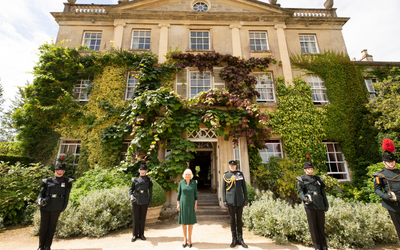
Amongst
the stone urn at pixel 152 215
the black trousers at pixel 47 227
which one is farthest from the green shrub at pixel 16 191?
the stone urn at pixel 152 215

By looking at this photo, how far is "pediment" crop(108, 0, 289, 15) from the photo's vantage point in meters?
11.2

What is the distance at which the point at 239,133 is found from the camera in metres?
8.00

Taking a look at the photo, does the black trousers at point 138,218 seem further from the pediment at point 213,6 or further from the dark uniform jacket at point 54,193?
the pediment at point 213,6

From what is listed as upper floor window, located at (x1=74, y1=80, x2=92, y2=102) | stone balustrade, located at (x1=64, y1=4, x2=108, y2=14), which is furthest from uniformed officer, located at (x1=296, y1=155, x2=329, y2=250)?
stone balustrade, located at (x1=64, y1=4, x2=108, y2=14)

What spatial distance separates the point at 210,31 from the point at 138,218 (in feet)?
35.3

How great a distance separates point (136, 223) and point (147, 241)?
0.52 m

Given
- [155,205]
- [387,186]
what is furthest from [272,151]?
[155,205]

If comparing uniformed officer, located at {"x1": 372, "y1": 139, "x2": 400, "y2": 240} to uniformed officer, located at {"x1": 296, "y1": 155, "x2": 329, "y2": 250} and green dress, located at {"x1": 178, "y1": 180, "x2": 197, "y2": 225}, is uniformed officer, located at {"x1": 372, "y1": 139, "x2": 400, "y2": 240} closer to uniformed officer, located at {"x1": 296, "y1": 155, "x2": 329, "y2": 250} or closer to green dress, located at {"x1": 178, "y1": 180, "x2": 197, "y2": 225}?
uniformed officer, located at {"x1": 296, "y1": 155, "x2": 329, "y2": 250}

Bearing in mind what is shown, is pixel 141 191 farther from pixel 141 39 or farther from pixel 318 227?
pixel 141 39

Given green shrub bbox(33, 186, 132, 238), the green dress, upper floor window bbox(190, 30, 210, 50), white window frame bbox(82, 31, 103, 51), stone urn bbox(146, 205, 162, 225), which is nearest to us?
the green dress

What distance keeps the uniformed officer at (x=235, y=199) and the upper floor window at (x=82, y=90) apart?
9066 millimetres

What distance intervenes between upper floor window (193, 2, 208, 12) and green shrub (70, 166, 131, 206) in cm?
1084

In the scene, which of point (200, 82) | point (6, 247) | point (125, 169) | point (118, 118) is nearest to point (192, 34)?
point (200, 82)

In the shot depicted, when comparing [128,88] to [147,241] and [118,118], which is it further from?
[147,241]
